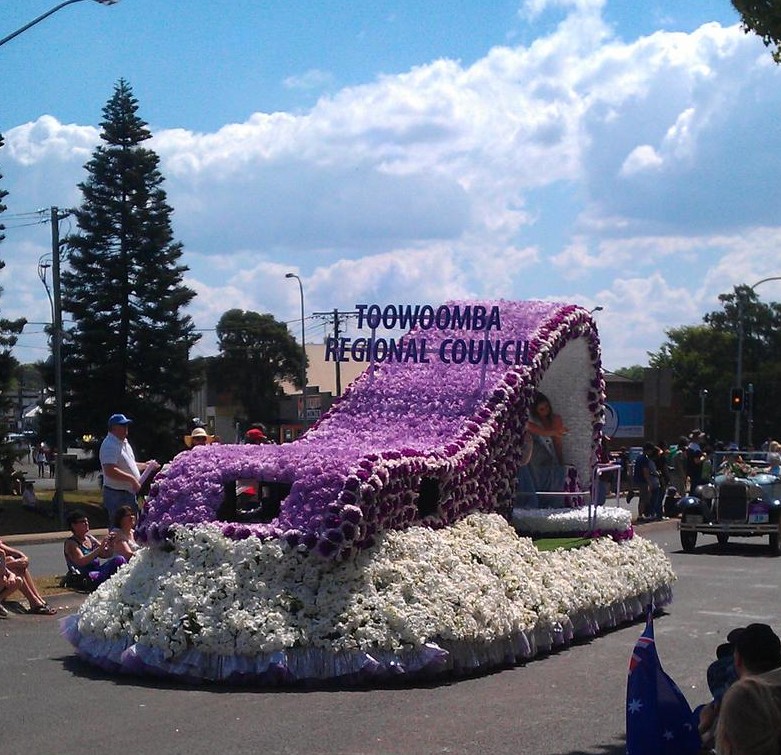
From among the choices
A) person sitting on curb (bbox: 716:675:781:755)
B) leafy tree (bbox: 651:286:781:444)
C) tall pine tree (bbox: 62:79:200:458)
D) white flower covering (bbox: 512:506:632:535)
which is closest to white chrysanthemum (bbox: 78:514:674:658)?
white flower covering (bbox: 512:506:632:535)

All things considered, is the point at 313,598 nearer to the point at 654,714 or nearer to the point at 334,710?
the point at 334,710

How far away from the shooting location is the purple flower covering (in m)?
9.76

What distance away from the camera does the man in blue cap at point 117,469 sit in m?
14.3

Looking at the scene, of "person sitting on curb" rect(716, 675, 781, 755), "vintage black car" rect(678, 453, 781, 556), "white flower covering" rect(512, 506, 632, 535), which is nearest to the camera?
"person sitting on curb" rect(716, 675, 781, 755)

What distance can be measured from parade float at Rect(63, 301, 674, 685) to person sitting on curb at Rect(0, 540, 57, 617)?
1.98 metres

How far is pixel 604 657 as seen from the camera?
1073cm

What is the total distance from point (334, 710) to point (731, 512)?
1421 centimetres

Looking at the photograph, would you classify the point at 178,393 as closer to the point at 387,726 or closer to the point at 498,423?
the point at 498,423

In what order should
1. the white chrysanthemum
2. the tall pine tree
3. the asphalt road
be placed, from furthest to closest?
the tall pine tree
the white chrysanthemum
the asphalt road

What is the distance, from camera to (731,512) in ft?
69.5

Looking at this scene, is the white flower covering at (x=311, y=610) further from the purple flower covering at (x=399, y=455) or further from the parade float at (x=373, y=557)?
the purple flower covering at (x=399, y=455)

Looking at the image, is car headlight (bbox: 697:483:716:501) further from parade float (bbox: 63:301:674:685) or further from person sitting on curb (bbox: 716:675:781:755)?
person sitting on curb (bbox: 716:675:781:755)

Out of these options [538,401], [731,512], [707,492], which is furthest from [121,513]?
[731,512]

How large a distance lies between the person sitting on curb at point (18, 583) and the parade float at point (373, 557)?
6.49 ft
